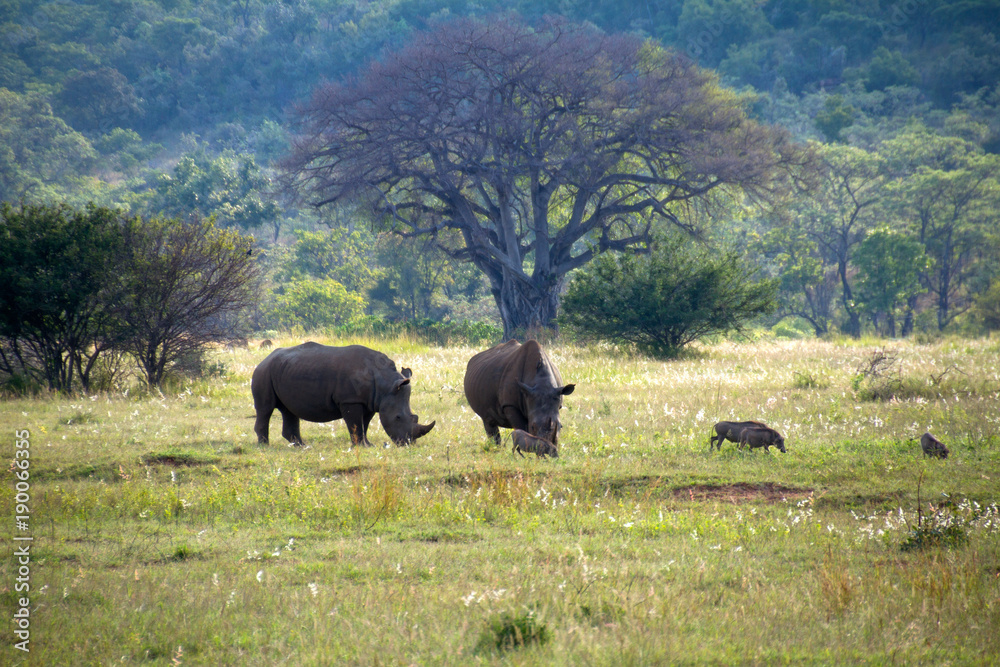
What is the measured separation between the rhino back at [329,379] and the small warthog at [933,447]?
22.6 ft

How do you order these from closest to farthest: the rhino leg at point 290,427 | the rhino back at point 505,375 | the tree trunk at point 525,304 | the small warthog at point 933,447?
the small warthog at point 933,447
the rhino back at point 505,375
the rhino leg at point 290,427
the tree trunk at point 525,304

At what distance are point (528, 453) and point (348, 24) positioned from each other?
12294 cm

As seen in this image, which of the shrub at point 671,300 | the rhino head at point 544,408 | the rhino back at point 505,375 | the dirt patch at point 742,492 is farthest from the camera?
the shrub at point 671,300

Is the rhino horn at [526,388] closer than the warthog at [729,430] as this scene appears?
Yes

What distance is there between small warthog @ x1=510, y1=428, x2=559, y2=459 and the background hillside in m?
28.4

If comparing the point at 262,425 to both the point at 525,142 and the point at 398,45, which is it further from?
the point at 398,45

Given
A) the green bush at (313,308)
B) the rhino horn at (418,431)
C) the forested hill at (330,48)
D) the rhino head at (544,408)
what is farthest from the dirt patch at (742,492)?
the forested hill at (330,48)

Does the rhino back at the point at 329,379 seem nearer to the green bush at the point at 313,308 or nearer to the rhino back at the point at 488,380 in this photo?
the rhino back at the point at 488,380

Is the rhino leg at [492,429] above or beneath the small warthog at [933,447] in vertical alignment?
above

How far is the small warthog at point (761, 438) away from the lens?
10039 mm

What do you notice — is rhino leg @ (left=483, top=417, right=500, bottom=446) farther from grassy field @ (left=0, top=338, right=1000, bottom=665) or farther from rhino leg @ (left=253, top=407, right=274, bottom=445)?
rhino leg @ (left=253, top=407, right=274, bottom=445)

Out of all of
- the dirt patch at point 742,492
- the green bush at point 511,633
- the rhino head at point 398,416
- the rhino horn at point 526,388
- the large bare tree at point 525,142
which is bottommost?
the dirt patch at point 742,492

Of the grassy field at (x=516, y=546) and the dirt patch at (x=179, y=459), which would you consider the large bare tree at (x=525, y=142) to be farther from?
the dirt patch at (x=179, y=459)

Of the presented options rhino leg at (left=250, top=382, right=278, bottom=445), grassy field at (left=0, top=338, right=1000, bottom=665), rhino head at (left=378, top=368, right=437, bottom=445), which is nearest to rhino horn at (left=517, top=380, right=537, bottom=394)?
grassy field at (left=0, top=338, right=1000, bottom=665)
